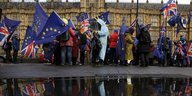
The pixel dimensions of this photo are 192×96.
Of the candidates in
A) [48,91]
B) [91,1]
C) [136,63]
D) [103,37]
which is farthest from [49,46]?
[91,1]

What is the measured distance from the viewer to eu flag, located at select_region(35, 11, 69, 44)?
13.9 m

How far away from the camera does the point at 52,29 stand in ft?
46.0

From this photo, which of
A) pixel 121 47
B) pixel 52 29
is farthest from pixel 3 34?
pixel 121 47

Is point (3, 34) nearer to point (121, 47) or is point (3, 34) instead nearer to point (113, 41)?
point (113, 41)

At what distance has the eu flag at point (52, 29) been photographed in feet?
45.8

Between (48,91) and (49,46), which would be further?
(49,46)

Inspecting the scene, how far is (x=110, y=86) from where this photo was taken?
30.1 feet

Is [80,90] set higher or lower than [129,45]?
lower

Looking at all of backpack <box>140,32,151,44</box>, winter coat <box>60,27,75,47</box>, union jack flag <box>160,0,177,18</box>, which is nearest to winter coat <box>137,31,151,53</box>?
backpack <box>140,32,151,44</box>

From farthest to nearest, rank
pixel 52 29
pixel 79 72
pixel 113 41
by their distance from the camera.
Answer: pixel 113 41 → pixel 52 29 → pixel 79 72

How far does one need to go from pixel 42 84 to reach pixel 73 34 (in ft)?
17.1

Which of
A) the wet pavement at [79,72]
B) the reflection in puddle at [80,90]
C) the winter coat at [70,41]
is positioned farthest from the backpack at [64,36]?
the reflection in puddle at [80,90]

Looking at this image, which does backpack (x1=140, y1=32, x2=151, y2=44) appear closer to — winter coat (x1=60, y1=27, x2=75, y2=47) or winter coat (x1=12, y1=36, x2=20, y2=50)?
winter coat (x1=60, y1=27, x2=75, y2=47)

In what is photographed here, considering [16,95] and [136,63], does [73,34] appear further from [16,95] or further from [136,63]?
[16,95]
